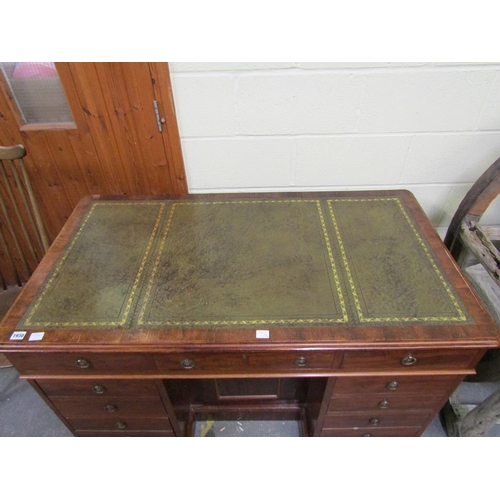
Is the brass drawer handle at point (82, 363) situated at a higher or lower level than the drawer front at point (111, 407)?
higher

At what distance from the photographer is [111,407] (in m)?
1.17

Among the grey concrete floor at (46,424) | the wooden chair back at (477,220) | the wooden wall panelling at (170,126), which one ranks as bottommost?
the grey concrete floor at (46,424)

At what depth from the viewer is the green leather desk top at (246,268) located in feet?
3.24

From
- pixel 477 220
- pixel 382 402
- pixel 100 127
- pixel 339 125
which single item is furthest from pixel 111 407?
pixel 477 220

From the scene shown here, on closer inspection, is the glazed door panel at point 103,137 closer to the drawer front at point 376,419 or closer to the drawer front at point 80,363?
the drawer front at point 80,363

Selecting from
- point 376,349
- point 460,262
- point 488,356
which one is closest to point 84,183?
point 376,349

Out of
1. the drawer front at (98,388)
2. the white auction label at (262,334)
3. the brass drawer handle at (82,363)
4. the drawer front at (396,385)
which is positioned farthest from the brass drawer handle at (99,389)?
the drawer front at (396,385)

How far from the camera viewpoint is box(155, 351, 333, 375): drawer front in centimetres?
97

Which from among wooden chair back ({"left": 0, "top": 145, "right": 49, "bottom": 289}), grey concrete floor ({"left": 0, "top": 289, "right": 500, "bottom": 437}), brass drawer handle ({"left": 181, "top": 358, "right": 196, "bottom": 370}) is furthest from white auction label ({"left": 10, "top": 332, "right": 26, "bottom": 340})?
grey concrete floor ({"left": 0, "top": 289, "right": 500, "bottom": 437})

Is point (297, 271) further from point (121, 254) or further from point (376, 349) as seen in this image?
point (121, 254)

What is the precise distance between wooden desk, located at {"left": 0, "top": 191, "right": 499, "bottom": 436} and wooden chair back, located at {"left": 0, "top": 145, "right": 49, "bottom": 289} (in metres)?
0.23

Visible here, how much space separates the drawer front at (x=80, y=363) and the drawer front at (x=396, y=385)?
1.96 ft

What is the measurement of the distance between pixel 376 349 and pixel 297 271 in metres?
0.32

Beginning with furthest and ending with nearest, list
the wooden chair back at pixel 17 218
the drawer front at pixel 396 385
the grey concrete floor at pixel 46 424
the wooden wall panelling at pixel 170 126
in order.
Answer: the grey concrete floor at pixel 46 424, the wooden chair back at pixel 17 218, the wooden wall panelling at pixel 170 126, the drawer front at pixel 396 385
